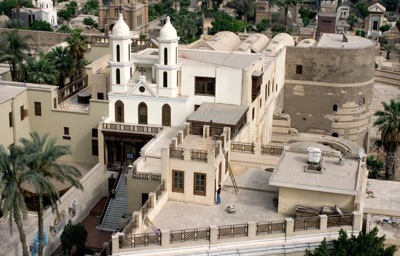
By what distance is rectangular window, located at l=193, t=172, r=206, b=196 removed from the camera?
31.0m

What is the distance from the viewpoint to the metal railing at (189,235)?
2717 centimetres

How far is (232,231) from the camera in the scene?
27641 mm

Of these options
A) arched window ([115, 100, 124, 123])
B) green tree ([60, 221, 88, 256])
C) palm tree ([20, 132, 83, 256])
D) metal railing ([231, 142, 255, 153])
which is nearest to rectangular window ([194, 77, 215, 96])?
arched window ([115, 100, 124, 123])

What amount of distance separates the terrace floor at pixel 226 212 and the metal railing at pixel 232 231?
1896mm

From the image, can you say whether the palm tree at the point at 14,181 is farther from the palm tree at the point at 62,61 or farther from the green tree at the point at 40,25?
the green tree at the point at 40,25

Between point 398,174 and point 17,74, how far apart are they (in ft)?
107

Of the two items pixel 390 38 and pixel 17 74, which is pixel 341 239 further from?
pixel 390 38

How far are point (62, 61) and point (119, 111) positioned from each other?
1095cm

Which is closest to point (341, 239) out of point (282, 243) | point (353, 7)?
point (282, 243)

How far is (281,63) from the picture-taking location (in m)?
60.8

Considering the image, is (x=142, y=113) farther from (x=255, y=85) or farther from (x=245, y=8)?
(x=245, y=8)

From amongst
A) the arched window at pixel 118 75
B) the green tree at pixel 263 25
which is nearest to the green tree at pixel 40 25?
the green tree at pixel 263 25

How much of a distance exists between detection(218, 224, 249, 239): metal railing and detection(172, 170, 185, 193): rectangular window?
4.45m

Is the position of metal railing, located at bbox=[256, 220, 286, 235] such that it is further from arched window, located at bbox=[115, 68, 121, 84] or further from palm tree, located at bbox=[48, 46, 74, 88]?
palm tree, located at bbox=[48, 46, 74, 88]
